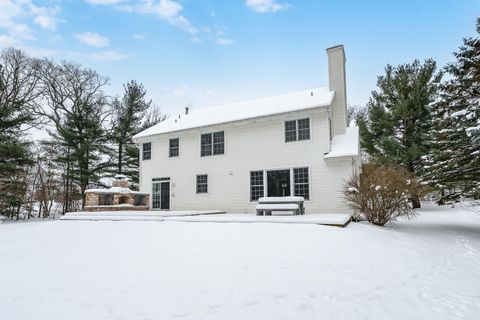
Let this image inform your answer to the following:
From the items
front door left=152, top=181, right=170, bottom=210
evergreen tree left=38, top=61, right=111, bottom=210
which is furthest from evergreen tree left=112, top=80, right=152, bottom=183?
front door left=152, top=181, right=170, bottom=210

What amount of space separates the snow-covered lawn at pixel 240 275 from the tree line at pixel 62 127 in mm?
13249

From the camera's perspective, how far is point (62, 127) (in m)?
22.5

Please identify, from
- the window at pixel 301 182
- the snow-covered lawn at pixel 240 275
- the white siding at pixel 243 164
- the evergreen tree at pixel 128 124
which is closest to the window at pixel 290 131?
the white siding at pixel 243 164

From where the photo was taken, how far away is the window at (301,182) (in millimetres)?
13336

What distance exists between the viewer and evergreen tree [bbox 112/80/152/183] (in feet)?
78.7

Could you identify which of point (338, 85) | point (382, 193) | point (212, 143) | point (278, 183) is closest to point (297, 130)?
point (278, 183)

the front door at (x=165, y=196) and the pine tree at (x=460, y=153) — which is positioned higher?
the pine tree at (x=460, y=153)

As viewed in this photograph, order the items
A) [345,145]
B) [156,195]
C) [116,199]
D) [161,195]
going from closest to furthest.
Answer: [345,145]
[116,199]
[161,195]
[156,195]

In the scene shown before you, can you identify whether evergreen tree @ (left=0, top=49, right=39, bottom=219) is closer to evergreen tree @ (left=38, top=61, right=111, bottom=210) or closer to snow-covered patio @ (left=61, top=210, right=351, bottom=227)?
evergreen tree @ (left=38, top=61, right=111, bottom=210)

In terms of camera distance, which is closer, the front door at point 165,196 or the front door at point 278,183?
the front door at point 278,183

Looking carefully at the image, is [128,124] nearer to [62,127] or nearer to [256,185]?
[62,127]

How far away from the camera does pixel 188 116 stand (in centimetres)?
1928

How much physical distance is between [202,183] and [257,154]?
347 cm

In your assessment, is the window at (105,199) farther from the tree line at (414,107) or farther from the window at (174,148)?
the tree line at (414,107)
